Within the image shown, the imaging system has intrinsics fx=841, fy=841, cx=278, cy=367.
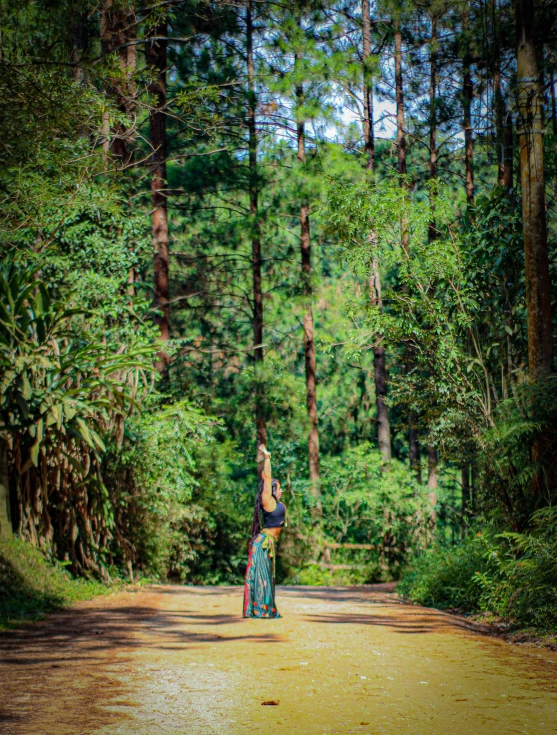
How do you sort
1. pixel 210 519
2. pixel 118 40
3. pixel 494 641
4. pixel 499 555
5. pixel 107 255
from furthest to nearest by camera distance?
pixel 210 519, pixel 118 40, pixel 107 255, pixel 499 555, pixel 494 641

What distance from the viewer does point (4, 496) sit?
11.9 m

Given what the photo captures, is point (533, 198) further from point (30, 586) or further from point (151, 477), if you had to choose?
point (151, 477)

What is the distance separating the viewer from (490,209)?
12953 millimetres

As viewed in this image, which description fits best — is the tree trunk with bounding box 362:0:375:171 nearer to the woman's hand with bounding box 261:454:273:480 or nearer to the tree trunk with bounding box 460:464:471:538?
the tree trunk with bounding box 460:464:471:538

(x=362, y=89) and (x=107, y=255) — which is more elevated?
(x=362, y=89)

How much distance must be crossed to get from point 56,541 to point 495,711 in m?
9.41

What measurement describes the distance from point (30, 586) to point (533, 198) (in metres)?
8.46

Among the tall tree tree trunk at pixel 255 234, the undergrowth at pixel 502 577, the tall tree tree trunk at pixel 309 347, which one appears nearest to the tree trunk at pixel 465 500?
the undergrowth at pixel 502 577

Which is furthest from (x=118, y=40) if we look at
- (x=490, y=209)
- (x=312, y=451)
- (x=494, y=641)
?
(x=494, y=641)

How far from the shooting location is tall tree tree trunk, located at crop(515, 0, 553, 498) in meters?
10.9

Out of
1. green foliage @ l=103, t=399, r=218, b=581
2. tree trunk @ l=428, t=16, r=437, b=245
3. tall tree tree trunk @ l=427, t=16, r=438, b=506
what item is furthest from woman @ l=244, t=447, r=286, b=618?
tree trunk @ l=428, t=16, r=437, b=245

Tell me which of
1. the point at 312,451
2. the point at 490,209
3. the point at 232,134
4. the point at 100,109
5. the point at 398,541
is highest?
the point at 232,134

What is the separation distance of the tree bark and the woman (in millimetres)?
3723

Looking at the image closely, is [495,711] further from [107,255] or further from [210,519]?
[210,519]
